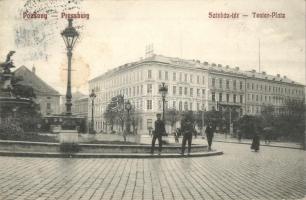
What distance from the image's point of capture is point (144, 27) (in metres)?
11.5

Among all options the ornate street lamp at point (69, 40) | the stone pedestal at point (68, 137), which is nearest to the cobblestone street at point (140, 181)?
the stone pedestal at point (68, 137)

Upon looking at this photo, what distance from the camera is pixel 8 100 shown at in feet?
62.1

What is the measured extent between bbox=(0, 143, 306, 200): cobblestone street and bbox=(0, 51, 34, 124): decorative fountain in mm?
6533

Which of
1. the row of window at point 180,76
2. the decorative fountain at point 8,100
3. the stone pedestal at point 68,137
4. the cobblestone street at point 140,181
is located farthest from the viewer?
the row of window at point 180,76

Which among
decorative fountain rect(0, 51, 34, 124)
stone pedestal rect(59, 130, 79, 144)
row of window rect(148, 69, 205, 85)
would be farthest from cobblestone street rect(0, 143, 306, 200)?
row of window rect(148, 69, 205, 85)

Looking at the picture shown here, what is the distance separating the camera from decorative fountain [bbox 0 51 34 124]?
60.8 feet

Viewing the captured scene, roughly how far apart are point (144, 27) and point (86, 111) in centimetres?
2462

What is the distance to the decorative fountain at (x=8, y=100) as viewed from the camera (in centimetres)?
1855

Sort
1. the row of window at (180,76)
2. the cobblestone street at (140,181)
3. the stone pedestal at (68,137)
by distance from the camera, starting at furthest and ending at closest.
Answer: the row of window at (180,76), the stone pedestal at (68,137), the cobblestone street at (140,181)

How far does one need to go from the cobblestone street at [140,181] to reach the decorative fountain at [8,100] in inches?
257

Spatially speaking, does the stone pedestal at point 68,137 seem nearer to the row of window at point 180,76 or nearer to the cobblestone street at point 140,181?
the cobblestone street at point 140,181

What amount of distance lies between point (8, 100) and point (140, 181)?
11.6 m

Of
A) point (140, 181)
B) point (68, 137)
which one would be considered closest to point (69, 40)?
point (68, 137)

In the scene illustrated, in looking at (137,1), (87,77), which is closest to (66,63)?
(87,77)
